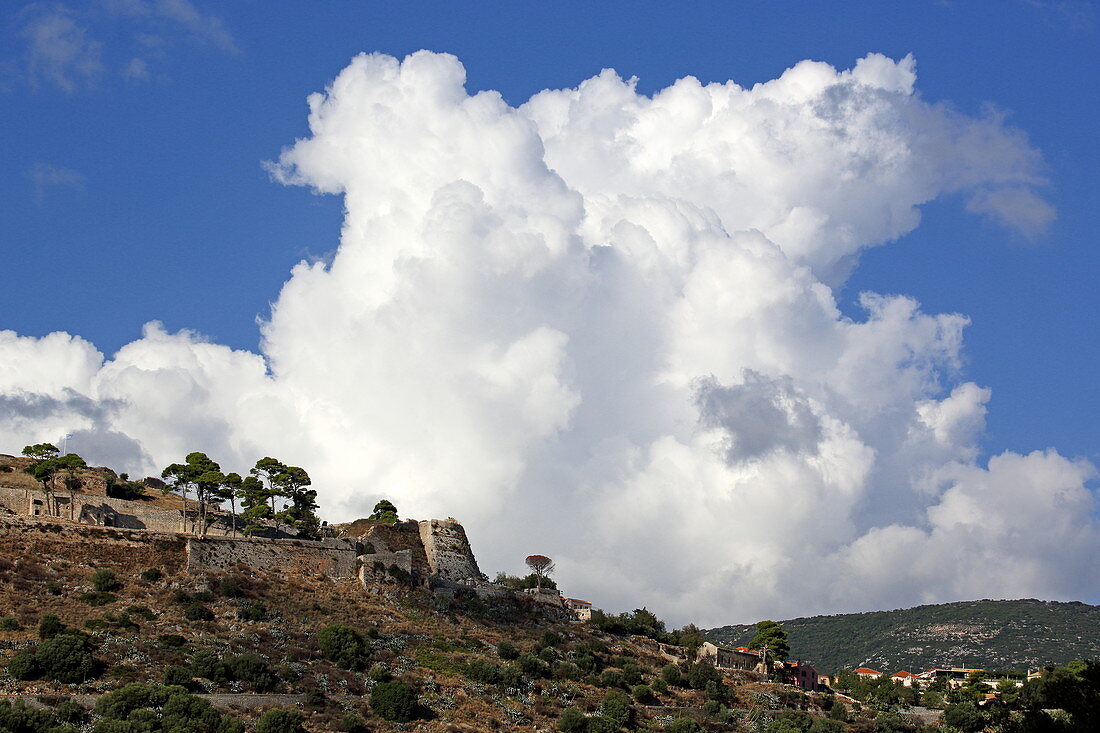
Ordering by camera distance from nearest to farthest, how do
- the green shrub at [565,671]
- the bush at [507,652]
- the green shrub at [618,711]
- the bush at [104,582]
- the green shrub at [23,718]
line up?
the green shrub at [23,718] → the bush at [104,582] → the green shrub at [618,711] → the bush at [507,652] → the green shrub at [565,671]

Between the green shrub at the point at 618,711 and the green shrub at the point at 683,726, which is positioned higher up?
the green shrub at the point at 618,711

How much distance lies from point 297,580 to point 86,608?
1667 centimetres

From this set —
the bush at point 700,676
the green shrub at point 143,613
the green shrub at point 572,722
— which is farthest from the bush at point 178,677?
the bush at point 700,676

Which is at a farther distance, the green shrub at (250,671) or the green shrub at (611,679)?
the green shrub at (611,679)

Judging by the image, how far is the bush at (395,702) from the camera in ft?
227

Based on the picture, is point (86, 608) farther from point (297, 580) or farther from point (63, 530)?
point (297, 580)

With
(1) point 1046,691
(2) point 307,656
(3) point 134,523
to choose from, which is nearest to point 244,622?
(2) point 307,656

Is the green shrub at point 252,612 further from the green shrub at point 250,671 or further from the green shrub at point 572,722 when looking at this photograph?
the green shrub at point 572,722

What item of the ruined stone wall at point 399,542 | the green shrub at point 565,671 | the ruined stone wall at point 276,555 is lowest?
the green shrub at point 565,671

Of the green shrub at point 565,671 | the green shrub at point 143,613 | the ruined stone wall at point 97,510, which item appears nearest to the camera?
the green shrub at point 143,613

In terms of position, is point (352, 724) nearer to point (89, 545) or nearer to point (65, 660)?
point (65, 660)

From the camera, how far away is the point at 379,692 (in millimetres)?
70750

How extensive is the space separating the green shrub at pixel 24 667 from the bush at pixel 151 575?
15296mm

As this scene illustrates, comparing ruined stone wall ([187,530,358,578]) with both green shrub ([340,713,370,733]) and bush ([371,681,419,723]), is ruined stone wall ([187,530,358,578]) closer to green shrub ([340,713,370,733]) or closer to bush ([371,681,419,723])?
bush ([371,681,419,723])
